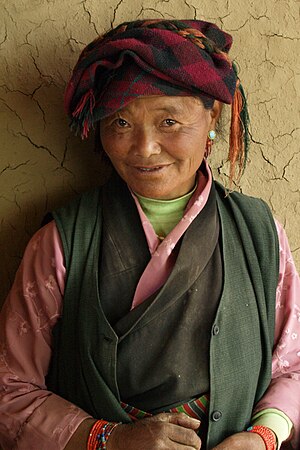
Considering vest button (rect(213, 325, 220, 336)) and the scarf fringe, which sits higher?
the scarf fringe

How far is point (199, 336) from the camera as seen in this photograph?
5.06 feet

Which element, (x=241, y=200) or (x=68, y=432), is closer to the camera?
(x=68, y=432)

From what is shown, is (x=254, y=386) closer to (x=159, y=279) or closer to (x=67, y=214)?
(x=159, y=279)

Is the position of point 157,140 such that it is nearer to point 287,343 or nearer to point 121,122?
point 121,122

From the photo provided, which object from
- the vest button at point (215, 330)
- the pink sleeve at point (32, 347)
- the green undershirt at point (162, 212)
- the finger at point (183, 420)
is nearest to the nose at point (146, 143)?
the green undershirt at point (162, 212)

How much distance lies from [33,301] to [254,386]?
58 centimetres

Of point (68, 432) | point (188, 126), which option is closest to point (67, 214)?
point (188, 126)

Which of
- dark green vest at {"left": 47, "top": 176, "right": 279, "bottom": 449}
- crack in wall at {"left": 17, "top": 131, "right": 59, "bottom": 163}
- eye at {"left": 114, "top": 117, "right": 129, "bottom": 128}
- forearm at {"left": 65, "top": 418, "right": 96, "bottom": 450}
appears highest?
eye at {"left": 114, "top": 117, "right": 129, "bottom": 128}

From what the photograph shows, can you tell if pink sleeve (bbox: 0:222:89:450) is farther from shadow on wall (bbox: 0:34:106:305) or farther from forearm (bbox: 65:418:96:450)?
shadow on wall (bbox: 0:34:106:305)

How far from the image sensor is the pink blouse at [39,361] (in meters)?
1.50

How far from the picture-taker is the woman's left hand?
150 centimetres

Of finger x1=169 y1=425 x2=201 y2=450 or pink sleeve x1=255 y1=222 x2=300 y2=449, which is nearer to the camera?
finger x1=169 y1=425 x2=201 y2=450

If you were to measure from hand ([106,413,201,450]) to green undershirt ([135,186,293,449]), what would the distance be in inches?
8.9

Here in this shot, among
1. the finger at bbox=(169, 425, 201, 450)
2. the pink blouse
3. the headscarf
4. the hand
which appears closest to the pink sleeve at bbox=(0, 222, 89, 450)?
the pink blouse
